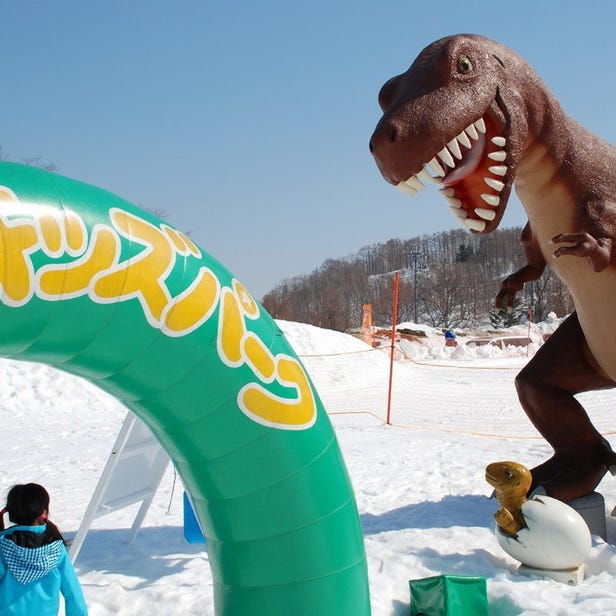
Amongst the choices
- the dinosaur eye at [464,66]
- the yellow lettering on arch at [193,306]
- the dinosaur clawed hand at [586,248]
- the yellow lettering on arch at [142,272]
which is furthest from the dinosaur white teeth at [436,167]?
the yellow lettering on arch at [142,272]

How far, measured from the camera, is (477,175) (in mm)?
4117

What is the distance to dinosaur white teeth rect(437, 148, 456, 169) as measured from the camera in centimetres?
393

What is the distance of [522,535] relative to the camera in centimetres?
427

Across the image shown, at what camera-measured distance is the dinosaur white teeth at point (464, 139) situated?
400 cm

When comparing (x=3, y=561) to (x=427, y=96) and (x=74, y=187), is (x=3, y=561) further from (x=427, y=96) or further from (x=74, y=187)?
(x=427, y=96)

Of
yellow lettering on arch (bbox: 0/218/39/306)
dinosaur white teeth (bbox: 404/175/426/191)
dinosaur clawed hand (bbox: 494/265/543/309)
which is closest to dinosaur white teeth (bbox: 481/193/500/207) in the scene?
dinosaur white teeth (bbox: 404/175/426/191)

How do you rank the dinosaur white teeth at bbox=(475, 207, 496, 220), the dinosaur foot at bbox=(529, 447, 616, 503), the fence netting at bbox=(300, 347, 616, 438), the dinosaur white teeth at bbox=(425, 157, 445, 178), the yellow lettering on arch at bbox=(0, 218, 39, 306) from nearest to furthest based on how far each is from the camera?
1. the yellow lettering on arch at bbox=(0, 218, 39, 306)
2. the dinosaur white teeth at bbox=(425, 157, 445, 178)
3. the dinosaur white teeth at bbox=(475, 207, 496, 220)
4. the dinosaur foot at bbox=(529, 447, 616, 503)
5. the fence netting at bbox=(300, 347, 616, 438)

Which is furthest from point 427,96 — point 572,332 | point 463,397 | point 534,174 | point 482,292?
point 482,292

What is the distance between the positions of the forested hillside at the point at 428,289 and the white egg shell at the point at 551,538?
111 feet

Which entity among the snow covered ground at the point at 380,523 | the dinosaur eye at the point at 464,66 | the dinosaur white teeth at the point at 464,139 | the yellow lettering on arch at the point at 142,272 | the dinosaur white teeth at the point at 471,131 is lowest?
the snow covered ground at the point at 380,523

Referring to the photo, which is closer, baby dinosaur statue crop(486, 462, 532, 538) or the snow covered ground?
the snow covered ground

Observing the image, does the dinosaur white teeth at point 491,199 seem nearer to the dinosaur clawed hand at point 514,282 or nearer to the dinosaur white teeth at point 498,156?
the dinosaur white teeth at point 498,156

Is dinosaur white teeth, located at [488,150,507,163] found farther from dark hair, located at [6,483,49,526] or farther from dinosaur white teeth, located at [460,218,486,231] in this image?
dark hair, located at [6,483,49,526]

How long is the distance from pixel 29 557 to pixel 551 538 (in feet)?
9.55
